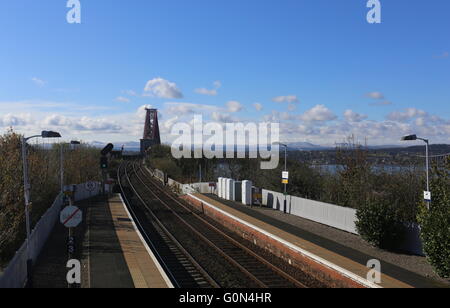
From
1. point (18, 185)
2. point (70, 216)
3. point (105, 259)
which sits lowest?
point (105, 259)

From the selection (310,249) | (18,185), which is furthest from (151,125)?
(310,249)

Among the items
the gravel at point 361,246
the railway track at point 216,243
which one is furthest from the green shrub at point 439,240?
the railway track at point 216,243

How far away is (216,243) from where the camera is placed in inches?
798

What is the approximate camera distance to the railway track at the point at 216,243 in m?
14.2

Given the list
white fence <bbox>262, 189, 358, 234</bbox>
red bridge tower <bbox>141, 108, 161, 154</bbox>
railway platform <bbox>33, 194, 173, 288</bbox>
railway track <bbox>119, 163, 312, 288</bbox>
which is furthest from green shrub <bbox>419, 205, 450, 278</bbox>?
red bridge tower <bbox>141, 108, 161, 154</bbox>

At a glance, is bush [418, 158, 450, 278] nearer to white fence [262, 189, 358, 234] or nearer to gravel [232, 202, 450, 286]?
gravel [232, 202, 450, 286]

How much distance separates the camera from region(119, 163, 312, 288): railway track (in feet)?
46.6

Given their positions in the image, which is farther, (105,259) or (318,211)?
(318,211)

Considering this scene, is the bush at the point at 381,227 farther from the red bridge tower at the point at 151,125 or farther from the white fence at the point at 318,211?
the red bridge tower at the point at 151,125

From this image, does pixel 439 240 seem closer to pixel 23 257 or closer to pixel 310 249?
pixel 310 249

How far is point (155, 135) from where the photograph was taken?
137 metres

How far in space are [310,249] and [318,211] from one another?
25.5 feet
